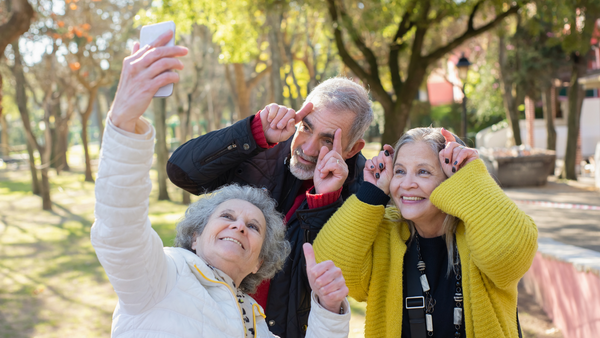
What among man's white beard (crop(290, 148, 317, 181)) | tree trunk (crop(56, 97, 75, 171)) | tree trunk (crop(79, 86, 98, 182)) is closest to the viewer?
man's white beard (crop(290, 148, 317, 181))

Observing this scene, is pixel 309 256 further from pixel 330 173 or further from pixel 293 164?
pixel 293 164

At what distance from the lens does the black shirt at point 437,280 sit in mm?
2250

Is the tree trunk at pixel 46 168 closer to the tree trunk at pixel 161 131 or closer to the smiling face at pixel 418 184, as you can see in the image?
the tree trunk at pixel 161 131

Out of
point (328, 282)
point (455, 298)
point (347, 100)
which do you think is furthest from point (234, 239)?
point (347, 100)

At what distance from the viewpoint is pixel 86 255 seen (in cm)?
930

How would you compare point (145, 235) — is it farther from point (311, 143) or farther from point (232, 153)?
point (311, 143)

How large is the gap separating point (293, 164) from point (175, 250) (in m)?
1.00

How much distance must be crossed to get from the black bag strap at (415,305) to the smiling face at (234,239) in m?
0.73

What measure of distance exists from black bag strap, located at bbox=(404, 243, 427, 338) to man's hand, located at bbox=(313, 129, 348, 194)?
586 mm

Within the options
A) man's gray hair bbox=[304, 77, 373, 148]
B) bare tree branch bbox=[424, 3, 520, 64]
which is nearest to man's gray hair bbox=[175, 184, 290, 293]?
man's gray hair bbox=[304, 77, 373, 148]

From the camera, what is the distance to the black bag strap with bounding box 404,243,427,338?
2.22 m

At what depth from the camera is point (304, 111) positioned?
9.27 feet

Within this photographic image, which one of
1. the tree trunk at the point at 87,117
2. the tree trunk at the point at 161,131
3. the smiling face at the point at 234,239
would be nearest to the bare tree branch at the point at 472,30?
the tree trunk at the point at 161,131

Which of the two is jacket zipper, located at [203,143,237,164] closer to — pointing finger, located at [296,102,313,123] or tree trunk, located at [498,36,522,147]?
pointing finger, located at [296,102,313,123]
